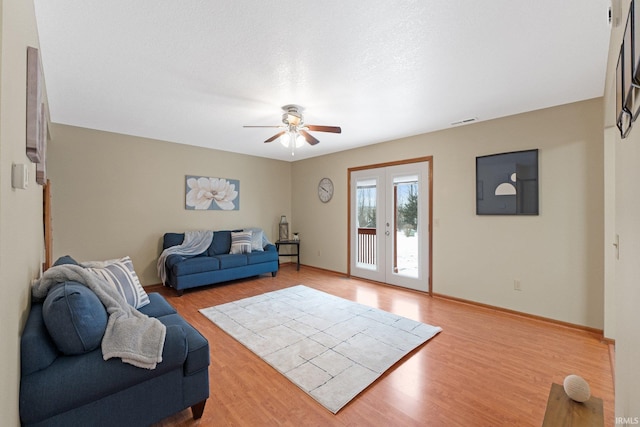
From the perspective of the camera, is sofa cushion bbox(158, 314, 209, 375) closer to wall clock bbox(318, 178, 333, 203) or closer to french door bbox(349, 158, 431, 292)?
french door bbox(349, 158, 431, 292)

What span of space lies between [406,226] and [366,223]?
2.72 ft

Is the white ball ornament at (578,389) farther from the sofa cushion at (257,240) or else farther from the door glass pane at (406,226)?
the sofa cushion at (257,240)

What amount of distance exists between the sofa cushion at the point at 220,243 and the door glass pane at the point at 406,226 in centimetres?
304

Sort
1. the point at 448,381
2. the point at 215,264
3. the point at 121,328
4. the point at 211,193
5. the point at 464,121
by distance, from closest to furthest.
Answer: the point at 121,328 < the point at 448,381 < the point at 464,121 < the point at 215,264 < the point at 211,193

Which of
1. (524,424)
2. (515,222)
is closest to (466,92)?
(515,222)

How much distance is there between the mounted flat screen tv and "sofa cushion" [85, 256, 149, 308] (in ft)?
13.0

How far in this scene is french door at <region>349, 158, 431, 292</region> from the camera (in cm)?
423

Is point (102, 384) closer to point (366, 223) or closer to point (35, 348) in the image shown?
point (35, 348)

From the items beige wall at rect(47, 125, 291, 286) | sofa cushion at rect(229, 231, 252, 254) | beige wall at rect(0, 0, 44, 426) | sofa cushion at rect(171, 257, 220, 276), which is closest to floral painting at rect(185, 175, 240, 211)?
beige wall at rect(47, 125, 291, 286)

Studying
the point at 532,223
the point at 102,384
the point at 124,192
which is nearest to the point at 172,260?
the point at 124,192

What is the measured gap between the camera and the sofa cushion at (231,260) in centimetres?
452

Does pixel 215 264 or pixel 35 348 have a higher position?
pixel 35 348

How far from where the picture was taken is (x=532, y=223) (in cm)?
321

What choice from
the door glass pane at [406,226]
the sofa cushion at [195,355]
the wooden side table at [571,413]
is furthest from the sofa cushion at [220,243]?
the wooden side table at [571,413]
